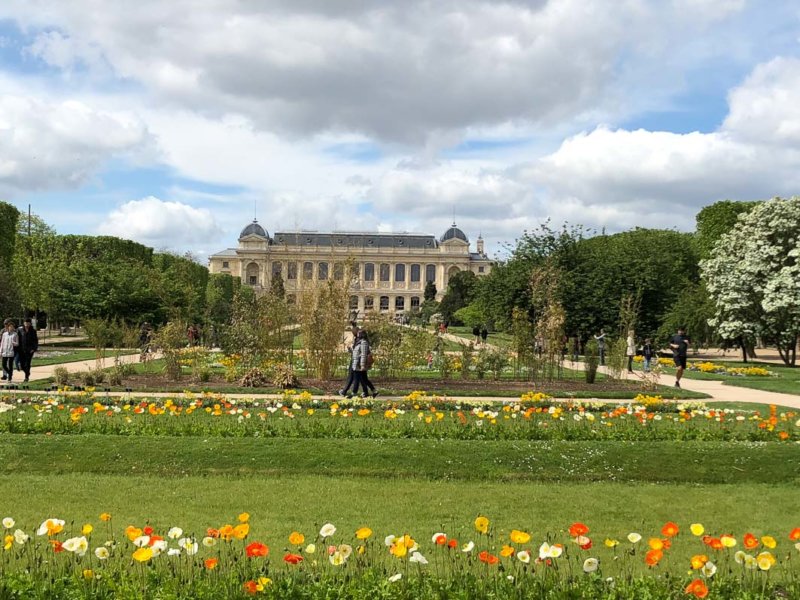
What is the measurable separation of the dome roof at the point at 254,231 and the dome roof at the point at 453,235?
87.6 ft

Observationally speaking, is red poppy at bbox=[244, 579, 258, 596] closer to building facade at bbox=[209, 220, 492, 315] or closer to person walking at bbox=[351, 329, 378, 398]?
person walking at bbox=[351, 329, 378, 398]

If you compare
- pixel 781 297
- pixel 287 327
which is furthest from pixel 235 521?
pixel 781 297

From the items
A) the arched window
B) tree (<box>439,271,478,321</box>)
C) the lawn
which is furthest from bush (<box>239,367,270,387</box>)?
the arched window

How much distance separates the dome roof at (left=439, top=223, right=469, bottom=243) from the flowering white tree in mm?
92135

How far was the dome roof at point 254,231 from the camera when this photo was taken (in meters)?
114

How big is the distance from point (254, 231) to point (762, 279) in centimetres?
9425

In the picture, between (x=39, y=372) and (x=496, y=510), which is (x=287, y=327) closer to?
(x=39, y=372)

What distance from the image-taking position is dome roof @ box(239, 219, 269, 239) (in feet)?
375

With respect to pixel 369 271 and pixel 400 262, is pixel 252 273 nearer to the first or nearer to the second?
pixel 369 271

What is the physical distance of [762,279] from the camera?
27094 millimetres

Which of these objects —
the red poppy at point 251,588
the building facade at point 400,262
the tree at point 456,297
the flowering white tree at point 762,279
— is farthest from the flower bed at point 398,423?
the building facade at point 400,262

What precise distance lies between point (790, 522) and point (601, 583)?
2.96 m

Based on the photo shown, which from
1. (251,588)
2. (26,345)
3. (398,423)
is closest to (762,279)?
(398,423)

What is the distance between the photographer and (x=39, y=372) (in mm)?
18719
